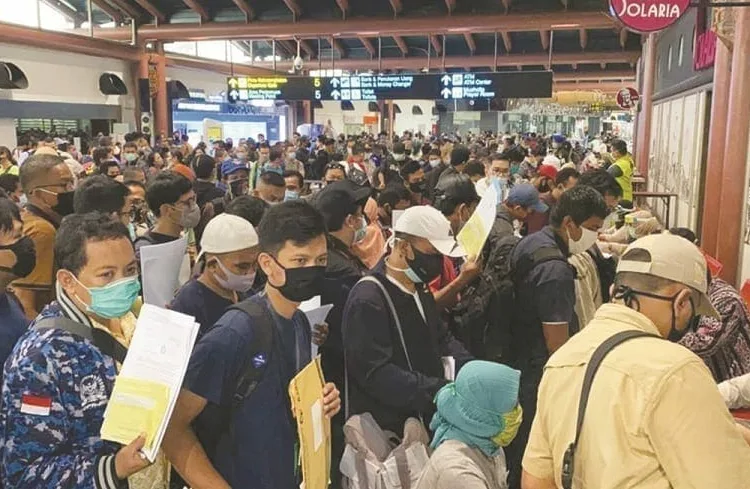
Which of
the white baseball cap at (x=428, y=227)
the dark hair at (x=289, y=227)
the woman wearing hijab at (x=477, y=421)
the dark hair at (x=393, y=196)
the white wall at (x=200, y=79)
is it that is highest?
the white wall at (x=200, y=79)

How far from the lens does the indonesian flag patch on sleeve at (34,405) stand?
1.80 metres

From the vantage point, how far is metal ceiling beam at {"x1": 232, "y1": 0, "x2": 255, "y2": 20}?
16359 mm

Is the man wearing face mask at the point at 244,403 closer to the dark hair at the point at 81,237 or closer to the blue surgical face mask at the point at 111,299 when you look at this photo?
the blue surgical face mask at the point at 111,299

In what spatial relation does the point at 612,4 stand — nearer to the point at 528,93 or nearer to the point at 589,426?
the point at 589,426

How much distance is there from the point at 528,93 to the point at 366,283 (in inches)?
510

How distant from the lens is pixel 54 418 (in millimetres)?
1815

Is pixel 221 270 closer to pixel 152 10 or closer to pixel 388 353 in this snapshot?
pixel 388 353

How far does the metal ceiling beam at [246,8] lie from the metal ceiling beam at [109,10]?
297 centimetres

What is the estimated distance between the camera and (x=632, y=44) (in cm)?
2039

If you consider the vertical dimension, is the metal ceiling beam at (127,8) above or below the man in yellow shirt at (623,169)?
above

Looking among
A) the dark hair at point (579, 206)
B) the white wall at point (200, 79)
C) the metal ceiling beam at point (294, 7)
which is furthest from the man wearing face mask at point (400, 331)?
the white wall at point (200, 79)

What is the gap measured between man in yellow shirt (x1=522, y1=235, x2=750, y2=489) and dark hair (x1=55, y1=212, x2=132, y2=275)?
4.35 ft

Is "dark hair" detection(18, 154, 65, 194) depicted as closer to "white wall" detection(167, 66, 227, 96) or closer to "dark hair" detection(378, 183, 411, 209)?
"dark hair" detection(378, 183, 411, 209)

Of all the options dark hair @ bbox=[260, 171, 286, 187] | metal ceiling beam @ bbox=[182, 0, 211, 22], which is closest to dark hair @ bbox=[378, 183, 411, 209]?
dark hair @ bbox=[260, 171, 286, 187]
